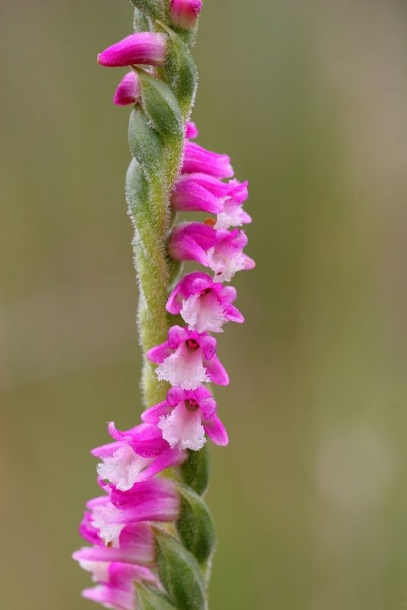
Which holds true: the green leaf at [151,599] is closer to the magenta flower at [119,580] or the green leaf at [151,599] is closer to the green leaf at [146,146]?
the magenta flower at [119,580]

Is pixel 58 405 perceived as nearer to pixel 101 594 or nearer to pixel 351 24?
pixel 101 594

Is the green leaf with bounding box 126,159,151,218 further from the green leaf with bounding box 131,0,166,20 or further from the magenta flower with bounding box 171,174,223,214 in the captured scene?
the green leaf with bounding box 131,0,166,20

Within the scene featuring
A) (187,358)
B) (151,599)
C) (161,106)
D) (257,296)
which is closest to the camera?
(187,358)

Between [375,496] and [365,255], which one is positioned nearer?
[375,496]

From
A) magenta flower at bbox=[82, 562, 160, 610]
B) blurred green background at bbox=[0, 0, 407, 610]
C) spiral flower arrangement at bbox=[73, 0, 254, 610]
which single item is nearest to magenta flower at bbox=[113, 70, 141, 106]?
spiral flower arrangement at bbox=[73, 0, 254, 610]

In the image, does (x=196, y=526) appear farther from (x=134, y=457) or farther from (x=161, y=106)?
(x=161, y=106)

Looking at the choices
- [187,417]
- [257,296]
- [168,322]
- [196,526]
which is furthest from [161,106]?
[257,296]

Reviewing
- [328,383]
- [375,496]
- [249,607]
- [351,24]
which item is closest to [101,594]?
[249,607]
